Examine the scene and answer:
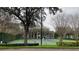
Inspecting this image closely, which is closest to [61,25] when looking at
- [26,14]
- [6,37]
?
[26,14]

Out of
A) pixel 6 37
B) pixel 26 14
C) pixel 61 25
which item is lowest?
pixel 6 37

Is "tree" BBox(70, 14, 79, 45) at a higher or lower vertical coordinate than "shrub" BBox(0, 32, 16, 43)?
higher

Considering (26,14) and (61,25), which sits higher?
(26,14)

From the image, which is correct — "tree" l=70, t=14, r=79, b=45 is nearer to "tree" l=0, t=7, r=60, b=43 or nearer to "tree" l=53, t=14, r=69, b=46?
"tree" l=53, t=14, r=69, b=46

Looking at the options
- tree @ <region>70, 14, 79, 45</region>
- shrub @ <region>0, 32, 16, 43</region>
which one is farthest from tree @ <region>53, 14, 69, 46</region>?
shrub @ <region>0, 32, 16, 43</region>

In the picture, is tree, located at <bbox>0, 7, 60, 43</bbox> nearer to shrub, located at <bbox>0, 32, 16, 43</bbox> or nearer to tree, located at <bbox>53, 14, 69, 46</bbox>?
tree, located at <bbox>53, 14, 69, 46</bbox>

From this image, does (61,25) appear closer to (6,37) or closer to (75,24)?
(75,24)

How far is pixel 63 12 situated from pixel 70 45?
1300 mm

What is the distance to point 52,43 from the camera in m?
8.66

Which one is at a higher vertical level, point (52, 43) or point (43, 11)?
point (43, 11)
